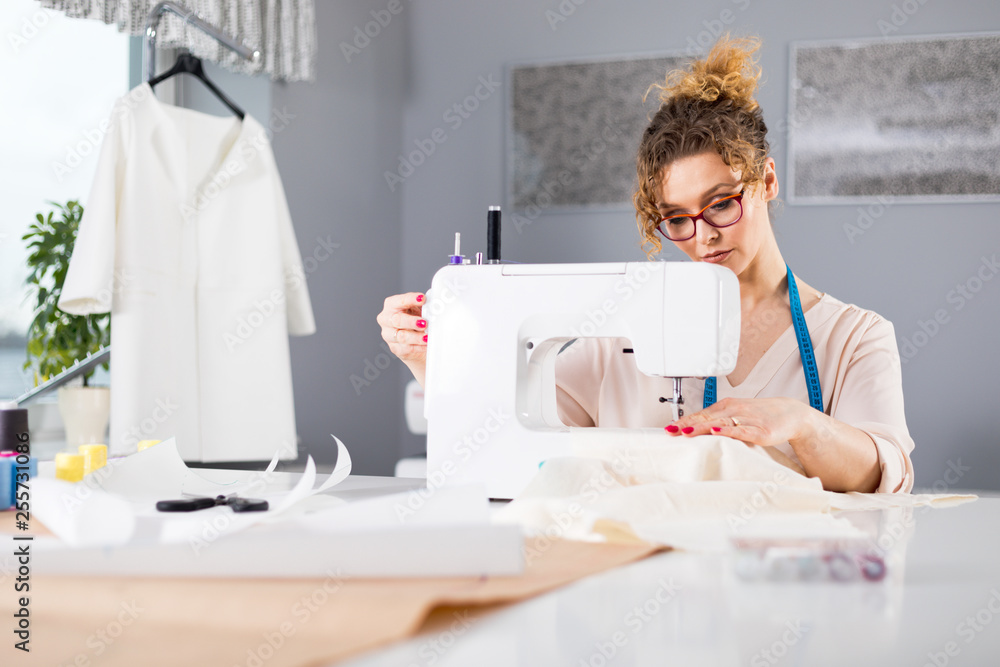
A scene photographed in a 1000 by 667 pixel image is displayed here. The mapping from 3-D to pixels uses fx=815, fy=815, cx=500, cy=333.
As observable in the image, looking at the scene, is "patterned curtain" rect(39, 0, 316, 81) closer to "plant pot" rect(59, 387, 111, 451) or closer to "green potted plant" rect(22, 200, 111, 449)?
"green potted plant" rect(22, 200, 111, 449)

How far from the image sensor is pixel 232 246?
6.97ft

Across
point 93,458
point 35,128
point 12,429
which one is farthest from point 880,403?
point 35,128

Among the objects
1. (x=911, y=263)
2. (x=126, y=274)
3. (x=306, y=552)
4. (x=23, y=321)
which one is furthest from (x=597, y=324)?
(x=911, y=263)

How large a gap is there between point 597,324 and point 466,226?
7.45ft

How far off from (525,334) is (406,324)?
0.28 meters

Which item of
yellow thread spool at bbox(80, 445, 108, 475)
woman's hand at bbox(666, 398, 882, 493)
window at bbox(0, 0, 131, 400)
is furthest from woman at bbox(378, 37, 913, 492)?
window at bbox(0, 0, 131, 400)

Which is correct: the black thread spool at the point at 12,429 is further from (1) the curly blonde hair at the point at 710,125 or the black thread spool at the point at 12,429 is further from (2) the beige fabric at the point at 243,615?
(1) the curly blonde hair at the point at 710,125

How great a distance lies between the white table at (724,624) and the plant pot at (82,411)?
1.69 metres

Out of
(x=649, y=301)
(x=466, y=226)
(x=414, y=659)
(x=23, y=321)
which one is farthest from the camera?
(x=466, y=226)

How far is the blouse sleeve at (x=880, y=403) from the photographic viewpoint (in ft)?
3.66

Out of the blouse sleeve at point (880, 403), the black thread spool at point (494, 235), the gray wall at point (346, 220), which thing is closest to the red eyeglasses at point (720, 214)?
the blouse sleeve at point (880, 403)

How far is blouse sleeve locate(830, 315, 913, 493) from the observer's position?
1114 millimetres

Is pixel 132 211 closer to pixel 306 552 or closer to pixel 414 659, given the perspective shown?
pixel 306 552

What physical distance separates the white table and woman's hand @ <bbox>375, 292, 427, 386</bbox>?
698 millimetres
